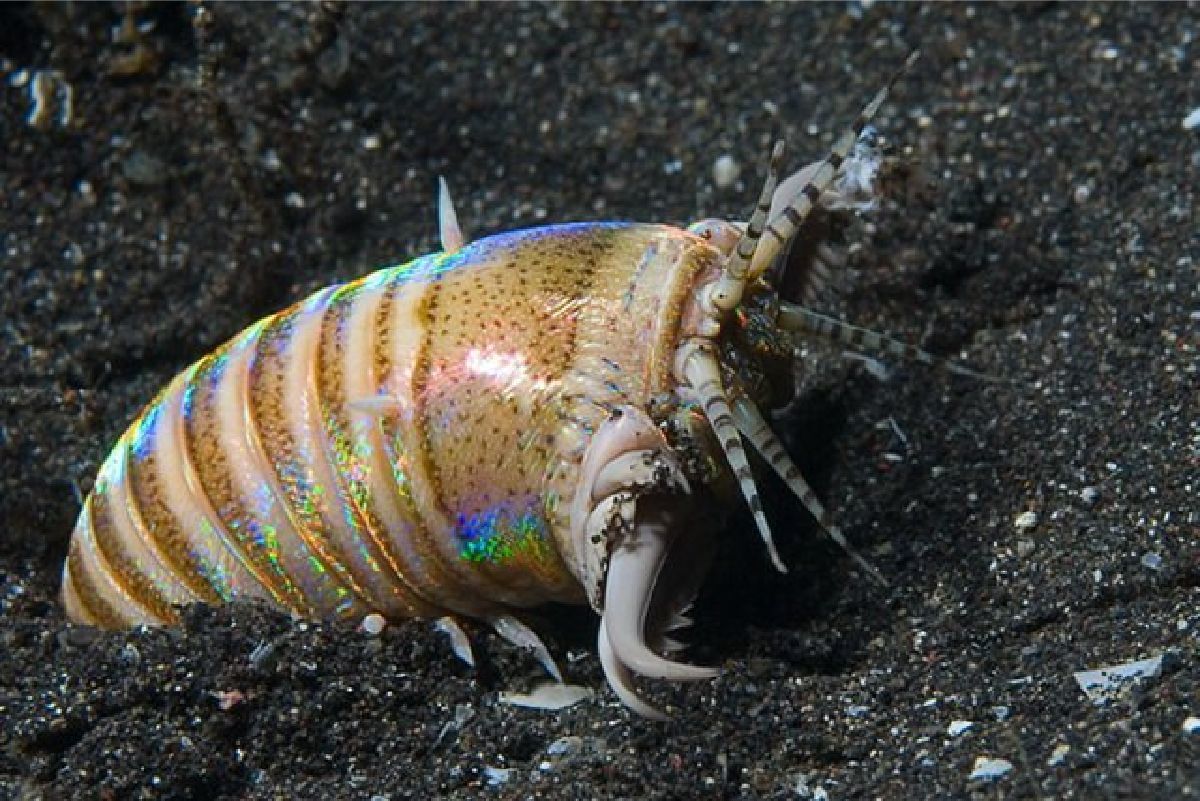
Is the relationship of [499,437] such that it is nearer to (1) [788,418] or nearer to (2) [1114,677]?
(1) [788,418]

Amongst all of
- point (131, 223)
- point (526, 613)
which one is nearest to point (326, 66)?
point (131, 223)

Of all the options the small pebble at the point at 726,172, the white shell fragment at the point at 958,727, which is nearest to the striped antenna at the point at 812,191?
the white shell fragment at the point at 958,727

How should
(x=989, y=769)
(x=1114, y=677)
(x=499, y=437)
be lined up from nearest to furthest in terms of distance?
(x=989, y=769)
(x=1114, y=677)
(x=499, y=437)

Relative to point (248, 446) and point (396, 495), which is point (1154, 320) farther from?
point (248, 446)

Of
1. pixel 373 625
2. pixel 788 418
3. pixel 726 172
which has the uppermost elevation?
pixel 726 172

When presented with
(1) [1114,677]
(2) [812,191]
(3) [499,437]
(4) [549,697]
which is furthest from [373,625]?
(1) [1114,677]

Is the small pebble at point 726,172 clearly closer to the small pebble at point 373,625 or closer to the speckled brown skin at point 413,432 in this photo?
the speckled brown skin at point 413,432
